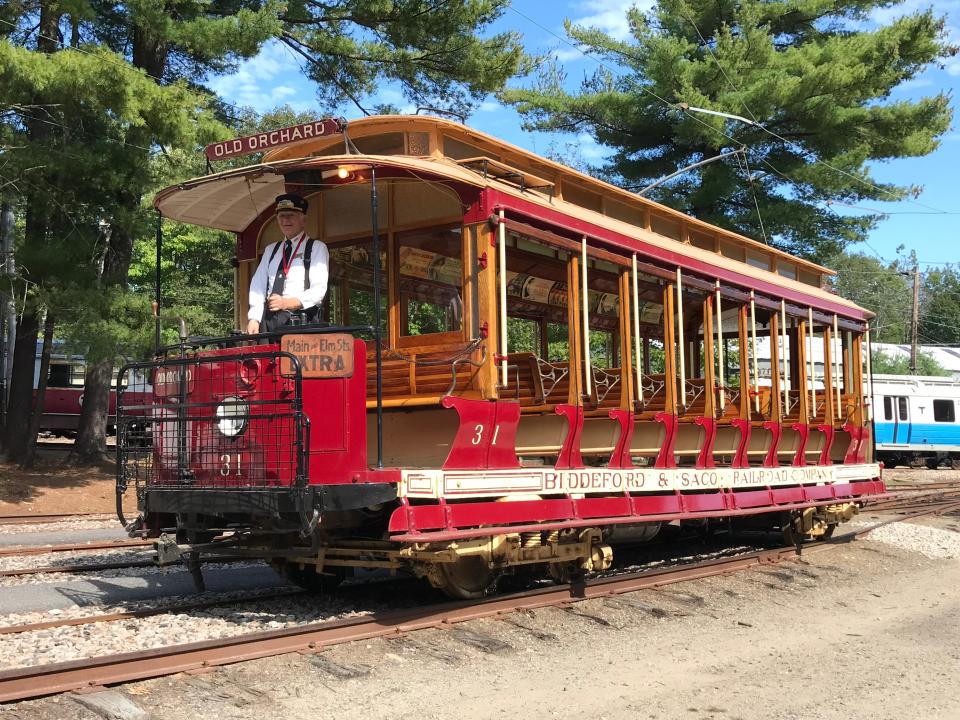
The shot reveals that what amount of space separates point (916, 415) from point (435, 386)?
3010cm

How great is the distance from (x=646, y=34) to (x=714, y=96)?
91.8 inches

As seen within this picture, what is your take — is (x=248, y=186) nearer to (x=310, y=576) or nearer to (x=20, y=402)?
(x=310, y=576)

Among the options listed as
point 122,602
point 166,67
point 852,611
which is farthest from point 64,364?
point 852,611

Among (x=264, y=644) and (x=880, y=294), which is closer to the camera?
(x=264, y=644)

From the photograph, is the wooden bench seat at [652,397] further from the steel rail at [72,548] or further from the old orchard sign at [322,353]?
the steel rail at [72,548]

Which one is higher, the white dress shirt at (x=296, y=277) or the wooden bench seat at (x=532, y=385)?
the white dress shirt at (x=296, y=277)

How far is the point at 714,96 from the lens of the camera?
24641 millimetres

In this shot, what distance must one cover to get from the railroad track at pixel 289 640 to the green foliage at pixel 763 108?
1605 cm

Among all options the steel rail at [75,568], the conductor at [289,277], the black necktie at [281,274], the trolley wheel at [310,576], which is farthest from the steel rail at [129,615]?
the black necktie at [281,274]

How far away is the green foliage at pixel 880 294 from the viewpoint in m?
91.8

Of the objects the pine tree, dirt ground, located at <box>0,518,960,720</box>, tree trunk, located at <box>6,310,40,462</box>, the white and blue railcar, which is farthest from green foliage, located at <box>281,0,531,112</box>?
the white and blue railcar

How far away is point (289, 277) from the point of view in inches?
279

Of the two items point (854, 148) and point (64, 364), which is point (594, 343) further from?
point (64, 364)

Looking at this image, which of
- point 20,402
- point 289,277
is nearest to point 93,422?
point 20,402
